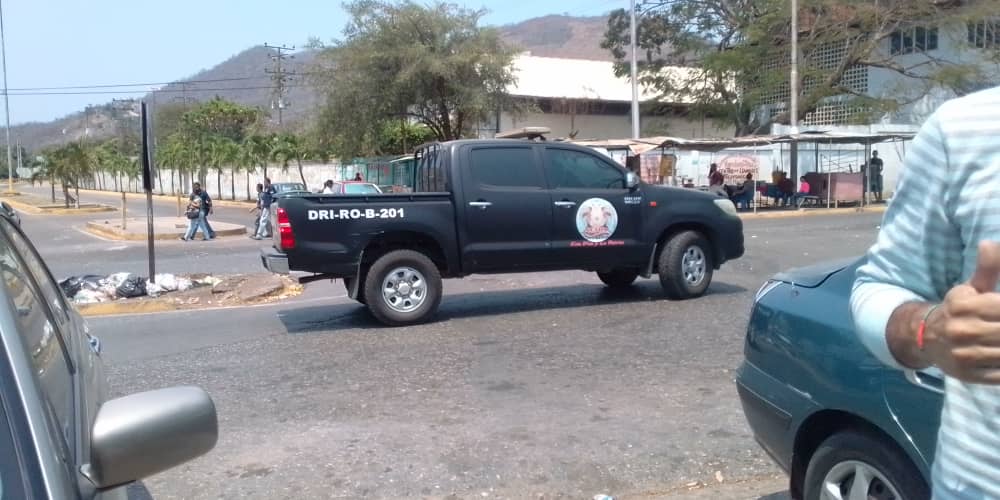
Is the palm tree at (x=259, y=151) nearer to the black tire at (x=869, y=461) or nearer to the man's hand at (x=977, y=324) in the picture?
the black tire at (x=869, y=461)

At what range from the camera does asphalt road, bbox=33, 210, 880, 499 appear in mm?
4953

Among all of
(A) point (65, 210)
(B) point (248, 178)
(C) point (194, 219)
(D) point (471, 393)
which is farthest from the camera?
(B) point (248, 178)

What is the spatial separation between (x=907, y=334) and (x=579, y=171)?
849 cm

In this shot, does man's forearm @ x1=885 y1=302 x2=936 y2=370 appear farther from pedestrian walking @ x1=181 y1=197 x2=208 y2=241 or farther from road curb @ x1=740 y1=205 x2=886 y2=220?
road curb @ x1=740 y1=205 x2=886 y2=220

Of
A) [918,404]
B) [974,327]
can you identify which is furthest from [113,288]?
[974,327]

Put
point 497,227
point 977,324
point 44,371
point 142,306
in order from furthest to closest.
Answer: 1. point 142,306
2. point 497,227
3. point 44,371
4. point 977,324

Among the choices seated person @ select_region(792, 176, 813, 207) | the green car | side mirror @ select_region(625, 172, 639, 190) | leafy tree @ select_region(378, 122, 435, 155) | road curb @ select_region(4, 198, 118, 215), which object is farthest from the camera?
road curb @ select_region(4, 198, 118, 215)

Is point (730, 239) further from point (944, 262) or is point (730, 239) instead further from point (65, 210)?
point (65, 210)

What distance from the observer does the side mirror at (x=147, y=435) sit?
77.3 inches

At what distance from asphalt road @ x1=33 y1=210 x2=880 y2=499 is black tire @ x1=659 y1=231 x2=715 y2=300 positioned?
18cm

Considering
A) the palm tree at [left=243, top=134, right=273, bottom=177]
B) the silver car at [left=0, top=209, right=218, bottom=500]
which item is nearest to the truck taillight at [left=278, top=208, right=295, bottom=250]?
the silver car at [left=0, top=209, right=218, bottom=500]

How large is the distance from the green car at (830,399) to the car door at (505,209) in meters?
5.43

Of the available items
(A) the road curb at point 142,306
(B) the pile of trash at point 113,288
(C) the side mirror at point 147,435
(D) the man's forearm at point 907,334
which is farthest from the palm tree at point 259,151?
(D) the man's forearm at point 907,334

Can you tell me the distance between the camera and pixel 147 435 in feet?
6.61
